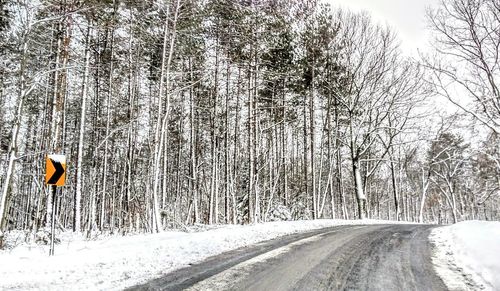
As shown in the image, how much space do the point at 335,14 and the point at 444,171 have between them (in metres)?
24.2

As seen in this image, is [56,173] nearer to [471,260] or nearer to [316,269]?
[316,269]

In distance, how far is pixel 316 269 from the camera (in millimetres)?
5113

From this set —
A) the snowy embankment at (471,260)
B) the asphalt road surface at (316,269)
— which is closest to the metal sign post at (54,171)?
the asphalt road surface at (316,269)

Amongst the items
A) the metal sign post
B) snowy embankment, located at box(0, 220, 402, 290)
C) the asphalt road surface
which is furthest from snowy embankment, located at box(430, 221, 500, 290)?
the metal sign post

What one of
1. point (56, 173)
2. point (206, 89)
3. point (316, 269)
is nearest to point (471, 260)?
point (316, 269)

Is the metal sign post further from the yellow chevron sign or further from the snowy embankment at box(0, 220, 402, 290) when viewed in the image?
the snowy embankment at box(0, 220, 402, 290)

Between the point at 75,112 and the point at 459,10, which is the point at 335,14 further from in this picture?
the point at 75,112

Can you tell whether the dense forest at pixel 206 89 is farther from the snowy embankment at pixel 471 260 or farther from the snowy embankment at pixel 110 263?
the snowy embankment at pixel 471 260

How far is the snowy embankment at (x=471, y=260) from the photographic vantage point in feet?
14.1

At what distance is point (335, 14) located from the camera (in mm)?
22547

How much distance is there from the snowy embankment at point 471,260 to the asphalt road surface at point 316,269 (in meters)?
0.21

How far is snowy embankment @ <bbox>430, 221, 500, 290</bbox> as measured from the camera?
430 cm

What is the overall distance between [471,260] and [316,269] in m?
2.57

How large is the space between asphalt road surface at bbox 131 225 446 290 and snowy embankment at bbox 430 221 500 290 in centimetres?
21
